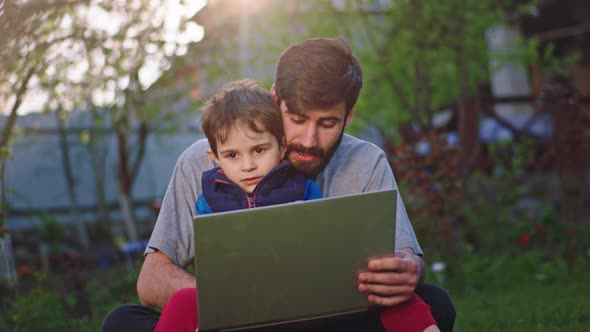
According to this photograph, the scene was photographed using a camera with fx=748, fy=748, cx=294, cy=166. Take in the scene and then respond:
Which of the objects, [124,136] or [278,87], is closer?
[278,87]

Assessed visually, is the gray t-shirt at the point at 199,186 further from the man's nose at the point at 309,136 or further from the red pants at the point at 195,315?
the red pants at the point at 195,315

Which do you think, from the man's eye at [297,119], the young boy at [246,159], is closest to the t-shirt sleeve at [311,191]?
the young boy at [246,159]

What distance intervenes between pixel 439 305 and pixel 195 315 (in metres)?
0.88

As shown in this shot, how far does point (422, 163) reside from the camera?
6.06 meters

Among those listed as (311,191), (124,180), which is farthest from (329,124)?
(124,180)

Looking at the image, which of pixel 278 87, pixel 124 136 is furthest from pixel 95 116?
pixel 278 87

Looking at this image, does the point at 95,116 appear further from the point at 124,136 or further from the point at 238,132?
the point at 238,132

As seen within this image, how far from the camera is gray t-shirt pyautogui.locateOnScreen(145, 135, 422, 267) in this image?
8.89ft

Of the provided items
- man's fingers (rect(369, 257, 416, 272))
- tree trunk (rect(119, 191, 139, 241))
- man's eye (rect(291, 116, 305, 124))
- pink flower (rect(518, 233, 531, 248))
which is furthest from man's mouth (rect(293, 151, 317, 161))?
tree trunk (rect(119, 191, 139, 241))

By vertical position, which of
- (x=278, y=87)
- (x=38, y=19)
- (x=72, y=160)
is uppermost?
(x=38, y=19)

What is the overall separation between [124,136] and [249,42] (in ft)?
7.59

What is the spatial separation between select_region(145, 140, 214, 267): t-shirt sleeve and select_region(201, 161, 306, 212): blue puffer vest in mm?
133

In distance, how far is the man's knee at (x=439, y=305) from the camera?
2619mm

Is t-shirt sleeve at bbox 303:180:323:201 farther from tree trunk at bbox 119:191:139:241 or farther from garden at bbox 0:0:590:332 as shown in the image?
tree trunk at bbox 119:191:139:241
